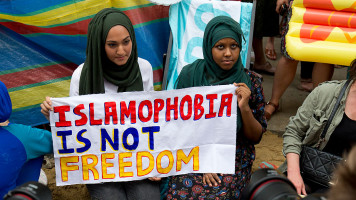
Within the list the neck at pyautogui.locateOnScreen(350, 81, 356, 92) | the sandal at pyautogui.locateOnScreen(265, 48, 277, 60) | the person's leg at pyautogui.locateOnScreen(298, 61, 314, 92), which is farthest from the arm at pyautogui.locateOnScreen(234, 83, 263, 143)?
the sandal at pyautogui.locateOnScreen(265, 48, 277, 60)

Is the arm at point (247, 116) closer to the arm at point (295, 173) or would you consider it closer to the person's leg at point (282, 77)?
the arm at point (295, 173)

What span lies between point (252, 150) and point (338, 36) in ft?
4.54

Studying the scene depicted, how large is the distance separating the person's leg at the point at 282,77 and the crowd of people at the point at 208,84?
149cm

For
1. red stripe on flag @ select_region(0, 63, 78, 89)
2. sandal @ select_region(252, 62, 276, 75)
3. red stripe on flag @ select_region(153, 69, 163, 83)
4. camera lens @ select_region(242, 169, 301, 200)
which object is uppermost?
camera lens @ select_region(242, 169, 301, 200)

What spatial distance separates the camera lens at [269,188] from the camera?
1.53 metres

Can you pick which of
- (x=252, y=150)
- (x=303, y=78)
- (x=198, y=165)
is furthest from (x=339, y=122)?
(x=303, y=78)

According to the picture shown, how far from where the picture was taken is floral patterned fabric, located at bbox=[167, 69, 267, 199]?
2.79m

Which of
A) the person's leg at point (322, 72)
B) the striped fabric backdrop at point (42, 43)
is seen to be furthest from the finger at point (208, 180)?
the person's leg at point (322, 72)

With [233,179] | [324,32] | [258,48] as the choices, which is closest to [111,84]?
[233,179]

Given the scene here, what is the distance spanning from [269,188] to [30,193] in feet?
2.71

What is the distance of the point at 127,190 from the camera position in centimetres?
286

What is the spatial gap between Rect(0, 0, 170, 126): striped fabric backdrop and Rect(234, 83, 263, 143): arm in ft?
5.05

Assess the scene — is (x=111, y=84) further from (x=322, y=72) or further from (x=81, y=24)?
(x=322, y=72)

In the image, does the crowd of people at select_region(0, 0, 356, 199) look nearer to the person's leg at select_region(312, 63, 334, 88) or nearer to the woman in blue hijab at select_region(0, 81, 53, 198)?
the woman in blue hijab at select_region(0, 81, 53, 198)
